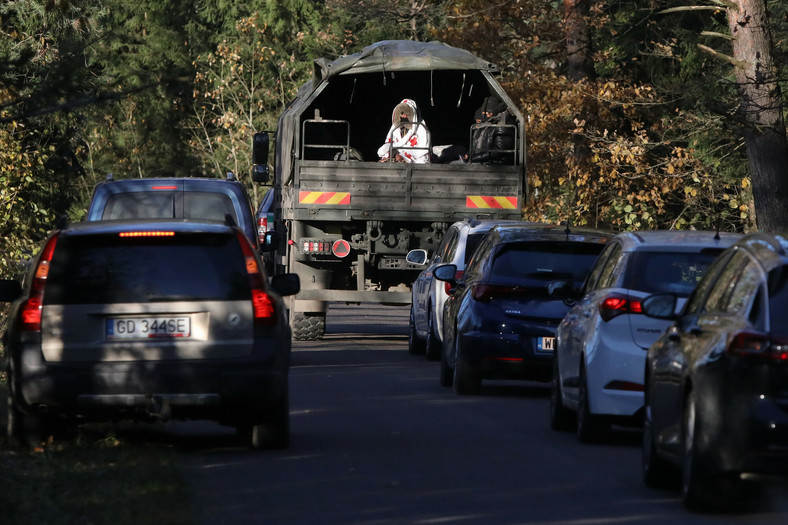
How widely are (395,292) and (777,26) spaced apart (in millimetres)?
8775

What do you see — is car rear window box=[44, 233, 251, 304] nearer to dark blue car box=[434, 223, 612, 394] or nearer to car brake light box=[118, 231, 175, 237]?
car brake light box=[118, 231, 175, 237]

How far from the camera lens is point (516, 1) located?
104 feet

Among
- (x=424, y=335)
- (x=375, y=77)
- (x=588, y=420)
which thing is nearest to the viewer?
(x=588, y=420)

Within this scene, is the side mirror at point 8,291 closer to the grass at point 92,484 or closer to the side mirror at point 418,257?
the grass at point 92,484

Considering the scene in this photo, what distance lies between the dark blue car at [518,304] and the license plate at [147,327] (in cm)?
511

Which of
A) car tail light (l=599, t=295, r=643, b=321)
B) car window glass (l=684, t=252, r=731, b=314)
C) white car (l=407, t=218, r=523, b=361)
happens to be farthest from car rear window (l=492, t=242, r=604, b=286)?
car window glass (l=684, t=252, r=731, b=314)

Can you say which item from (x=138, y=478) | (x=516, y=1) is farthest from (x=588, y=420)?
(x=516, y=1)

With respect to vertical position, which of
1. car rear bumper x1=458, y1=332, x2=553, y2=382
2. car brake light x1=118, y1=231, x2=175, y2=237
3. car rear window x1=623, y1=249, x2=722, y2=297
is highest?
car brake light x1=118, y1=231, x2=175, y2=237

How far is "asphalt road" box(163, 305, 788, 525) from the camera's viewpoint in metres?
8.59

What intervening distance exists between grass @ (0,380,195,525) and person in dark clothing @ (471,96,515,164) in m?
12.3

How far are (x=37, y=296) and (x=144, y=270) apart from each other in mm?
702

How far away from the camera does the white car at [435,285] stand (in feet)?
62.2

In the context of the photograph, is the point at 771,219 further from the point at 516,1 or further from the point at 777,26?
the point at 516,1

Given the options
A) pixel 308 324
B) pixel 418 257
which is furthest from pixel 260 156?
pixel 418 257
